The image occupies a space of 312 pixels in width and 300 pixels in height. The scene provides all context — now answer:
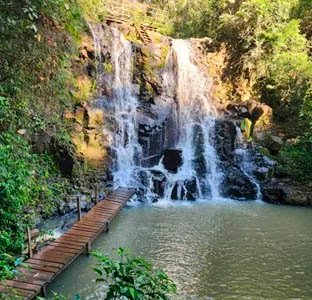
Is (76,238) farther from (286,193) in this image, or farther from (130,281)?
Answer: (286,193)

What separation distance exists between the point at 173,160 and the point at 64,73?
6830 mm

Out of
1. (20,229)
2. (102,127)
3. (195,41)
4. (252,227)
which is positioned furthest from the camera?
(195,41)

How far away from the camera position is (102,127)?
13789mm

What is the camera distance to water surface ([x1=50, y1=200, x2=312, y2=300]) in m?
6.66

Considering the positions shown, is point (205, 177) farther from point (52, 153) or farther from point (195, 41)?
point (195, 41)

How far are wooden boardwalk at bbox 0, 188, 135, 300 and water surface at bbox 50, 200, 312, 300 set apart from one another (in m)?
0.35

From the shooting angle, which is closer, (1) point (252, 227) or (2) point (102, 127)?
(1) point (252, 227)

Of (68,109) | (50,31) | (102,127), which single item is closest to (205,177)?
(102,127)

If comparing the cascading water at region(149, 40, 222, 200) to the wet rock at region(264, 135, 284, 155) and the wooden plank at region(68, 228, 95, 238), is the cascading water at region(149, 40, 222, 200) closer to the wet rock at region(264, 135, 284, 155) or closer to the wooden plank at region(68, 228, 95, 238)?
the wet rock at region(264, 135, 284, 155)

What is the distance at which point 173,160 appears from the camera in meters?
14.3

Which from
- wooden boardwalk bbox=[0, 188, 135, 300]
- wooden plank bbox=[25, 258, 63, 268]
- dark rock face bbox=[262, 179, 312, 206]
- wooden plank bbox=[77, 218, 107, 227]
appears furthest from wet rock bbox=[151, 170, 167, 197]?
wooden plank bbox=[25, 258, 63, 268]

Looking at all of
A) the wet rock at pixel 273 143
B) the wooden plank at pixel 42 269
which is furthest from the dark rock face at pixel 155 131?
the wooden plank at pixel 42 269

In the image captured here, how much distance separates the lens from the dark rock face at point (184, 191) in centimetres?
1323

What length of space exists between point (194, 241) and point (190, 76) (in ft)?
34.3
